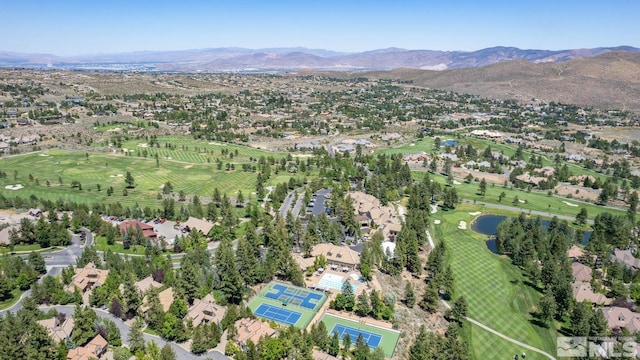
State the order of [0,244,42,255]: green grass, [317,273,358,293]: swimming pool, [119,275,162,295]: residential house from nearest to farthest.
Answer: [119,275,162,295]: residential house
[317,273,358,293]: swimming pool
[0,244,42,255]: green grass

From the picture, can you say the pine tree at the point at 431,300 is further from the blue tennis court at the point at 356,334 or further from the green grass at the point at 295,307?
the green grass at the point at 295,307

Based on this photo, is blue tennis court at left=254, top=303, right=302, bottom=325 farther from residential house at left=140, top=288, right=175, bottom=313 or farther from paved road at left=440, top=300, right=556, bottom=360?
paved road at left=440, top=300, right=556, bottom=360

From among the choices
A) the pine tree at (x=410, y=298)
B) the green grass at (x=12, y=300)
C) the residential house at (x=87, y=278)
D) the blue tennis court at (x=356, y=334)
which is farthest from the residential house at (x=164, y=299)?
the pine tree at (x=410, y=298)

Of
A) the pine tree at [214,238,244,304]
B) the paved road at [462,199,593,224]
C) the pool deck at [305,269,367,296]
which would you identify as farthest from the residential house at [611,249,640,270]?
the pine tree at [214,238,244,304]

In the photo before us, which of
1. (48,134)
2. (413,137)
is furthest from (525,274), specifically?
(48,134)

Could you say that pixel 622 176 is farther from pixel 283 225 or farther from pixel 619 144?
pixel 283 225
